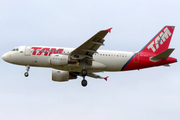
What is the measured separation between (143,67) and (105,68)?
5071 mm

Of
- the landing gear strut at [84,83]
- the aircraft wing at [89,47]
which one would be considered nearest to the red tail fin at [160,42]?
the aircraft wing at [89,47]

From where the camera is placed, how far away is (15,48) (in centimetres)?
4297

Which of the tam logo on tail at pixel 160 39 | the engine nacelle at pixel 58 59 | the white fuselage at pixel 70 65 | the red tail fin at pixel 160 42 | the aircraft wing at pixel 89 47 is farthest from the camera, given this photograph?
the tam logo on tail at pixel 160 39

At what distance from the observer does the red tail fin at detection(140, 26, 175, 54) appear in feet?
143

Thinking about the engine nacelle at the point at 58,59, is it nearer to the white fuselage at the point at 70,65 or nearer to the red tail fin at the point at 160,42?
the white fuselage at the point at 70,65

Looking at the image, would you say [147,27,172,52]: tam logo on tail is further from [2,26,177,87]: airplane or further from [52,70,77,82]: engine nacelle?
[52,70,77,82]: engine nacelle

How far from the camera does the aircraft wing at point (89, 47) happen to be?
120 feet

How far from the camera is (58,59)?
128 ft

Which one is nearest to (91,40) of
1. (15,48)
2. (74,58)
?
(74,58)

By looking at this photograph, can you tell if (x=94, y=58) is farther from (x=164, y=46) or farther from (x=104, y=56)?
(x=164, y=46)

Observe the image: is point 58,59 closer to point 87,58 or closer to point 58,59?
point 58,59

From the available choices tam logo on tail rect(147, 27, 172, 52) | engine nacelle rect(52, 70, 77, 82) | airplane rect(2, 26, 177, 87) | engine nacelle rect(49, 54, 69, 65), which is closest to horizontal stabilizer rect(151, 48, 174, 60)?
airplane rect(2, 26, 177, 87)

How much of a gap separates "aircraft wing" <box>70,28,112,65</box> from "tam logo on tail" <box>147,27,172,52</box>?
28.7ft

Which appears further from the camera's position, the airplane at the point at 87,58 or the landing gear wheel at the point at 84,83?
the landing gear wheel at the point at 84,83
